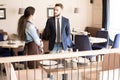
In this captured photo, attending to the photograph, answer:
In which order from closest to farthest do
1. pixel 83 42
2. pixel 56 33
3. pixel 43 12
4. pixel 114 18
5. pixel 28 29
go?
pixel 28 29 → pixel 56 33 → pixel 83 42 → pixel 114 18 → pixel 43 12

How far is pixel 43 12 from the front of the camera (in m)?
8.62

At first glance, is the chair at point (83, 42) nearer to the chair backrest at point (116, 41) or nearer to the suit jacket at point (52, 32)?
the chair backrest at point (116, 41)

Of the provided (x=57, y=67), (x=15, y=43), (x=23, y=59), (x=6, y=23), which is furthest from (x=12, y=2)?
(x=23, y=59)

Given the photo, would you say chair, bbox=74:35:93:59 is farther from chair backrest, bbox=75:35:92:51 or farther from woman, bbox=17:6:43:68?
woman, bbox=17:6:43:68

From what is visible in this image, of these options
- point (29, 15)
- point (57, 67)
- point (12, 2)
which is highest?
point (12, 2)

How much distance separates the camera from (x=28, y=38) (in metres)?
4.38

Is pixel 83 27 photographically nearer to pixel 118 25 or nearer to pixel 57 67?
pixel 118 25

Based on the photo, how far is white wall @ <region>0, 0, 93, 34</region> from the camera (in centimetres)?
823

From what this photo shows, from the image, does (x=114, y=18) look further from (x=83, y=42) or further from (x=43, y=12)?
(x=83, y=42)

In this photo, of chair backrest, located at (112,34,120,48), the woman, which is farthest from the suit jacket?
chair backrest, located at (112,34,120,48)

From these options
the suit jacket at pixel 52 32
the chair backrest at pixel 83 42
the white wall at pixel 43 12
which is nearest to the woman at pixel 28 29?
the suit jacket at pixel 52 32

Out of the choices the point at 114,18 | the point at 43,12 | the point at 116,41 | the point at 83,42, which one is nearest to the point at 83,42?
the point at 83,42

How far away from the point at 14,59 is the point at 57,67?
108cm

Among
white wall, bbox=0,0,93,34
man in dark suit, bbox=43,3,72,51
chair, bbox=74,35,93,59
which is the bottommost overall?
chair, bbox=74,35,93,59
